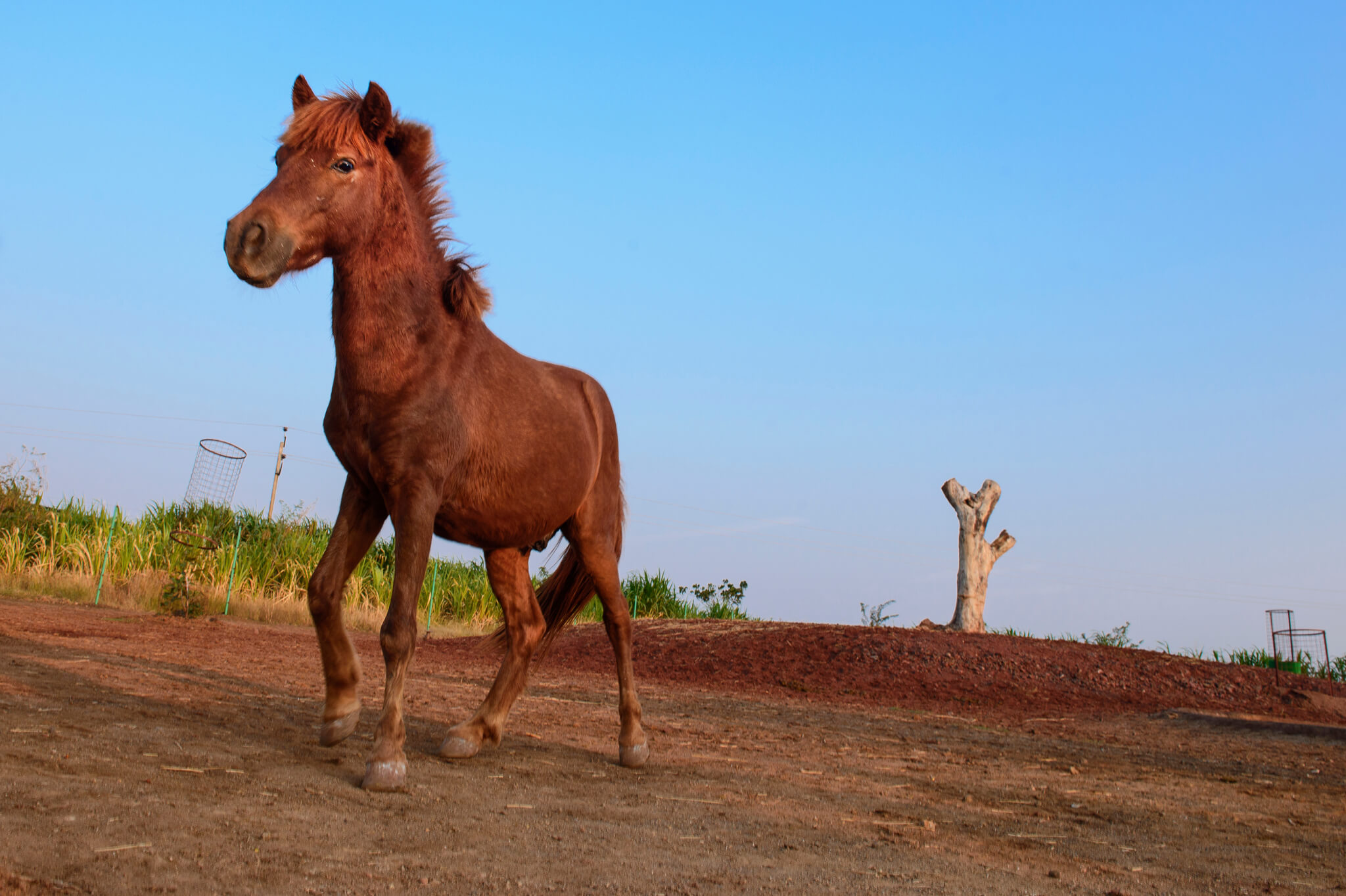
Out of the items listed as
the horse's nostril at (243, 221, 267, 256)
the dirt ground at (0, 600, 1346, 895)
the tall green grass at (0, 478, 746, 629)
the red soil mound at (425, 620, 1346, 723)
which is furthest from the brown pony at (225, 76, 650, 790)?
the tall green grass at (0, 478, 746, 629)

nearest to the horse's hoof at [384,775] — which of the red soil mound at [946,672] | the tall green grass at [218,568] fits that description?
the red soil mound at [946,672]

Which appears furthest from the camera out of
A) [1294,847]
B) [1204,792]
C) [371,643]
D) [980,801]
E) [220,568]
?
[220,568]

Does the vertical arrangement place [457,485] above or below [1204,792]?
above

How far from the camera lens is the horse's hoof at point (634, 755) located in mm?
4848

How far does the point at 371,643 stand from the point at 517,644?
26.7 ft

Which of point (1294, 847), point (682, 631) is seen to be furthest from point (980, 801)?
point (682, 631)

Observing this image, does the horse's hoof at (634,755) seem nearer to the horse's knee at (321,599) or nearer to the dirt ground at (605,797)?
the dirt ground at (605,797)

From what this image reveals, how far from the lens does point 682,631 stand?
1413 cm

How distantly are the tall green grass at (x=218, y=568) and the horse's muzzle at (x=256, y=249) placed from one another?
10615mm

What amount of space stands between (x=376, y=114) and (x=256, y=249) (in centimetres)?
89

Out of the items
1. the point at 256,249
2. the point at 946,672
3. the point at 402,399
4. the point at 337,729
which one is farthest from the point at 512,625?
the point at 946,672

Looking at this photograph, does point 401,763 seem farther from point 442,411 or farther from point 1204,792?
point 1204,792

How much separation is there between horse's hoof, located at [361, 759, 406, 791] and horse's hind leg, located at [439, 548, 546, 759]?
115cm

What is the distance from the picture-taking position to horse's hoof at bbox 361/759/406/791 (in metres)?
3.64
